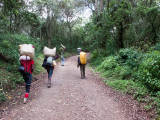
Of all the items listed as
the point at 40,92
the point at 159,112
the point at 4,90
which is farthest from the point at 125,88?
the point at 4,90

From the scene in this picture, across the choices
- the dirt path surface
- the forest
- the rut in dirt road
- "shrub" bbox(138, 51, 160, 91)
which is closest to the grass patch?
the forest

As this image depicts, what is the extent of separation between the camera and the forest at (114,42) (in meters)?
5.51

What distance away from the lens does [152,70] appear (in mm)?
5309

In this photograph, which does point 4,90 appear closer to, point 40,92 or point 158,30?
point 40,92

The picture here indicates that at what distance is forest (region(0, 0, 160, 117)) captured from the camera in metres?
5.51

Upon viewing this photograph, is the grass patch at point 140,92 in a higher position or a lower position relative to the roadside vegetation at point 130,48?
lower

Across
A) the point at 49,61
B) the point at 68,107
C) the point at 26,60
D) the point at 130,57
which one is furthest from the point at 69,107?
the point at 130,57

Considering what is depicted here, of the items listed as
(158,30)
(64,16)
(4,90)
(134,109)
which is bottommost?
(134,109)

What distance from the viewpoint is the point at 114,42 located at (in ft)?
46.1

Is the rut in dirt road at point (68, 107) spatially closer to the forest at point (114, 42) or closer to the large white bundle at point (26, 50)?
the forest at point (114, 42)

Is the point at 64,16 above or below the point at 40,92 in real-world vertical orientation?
above

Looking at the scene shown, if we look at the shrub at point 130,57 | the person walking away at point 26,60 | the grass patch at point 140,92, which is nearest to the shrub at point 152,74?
the grass patch at point 140,92

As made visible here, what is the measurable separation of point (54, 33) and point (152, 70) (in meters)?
24.3

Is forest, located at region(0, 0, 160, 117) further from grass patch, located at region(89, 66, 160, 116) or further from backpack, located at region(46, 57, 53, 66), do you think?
backpack, located at region(46, 57, 53, 66)
